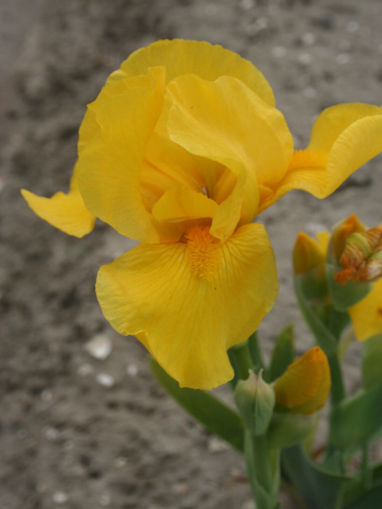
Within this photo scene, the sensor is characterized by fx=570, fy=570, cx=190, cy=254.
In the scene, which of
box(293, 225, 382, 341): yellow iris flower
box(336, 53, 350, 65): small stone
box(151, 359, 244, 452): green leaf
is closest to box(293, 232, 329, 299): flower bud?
box(293, 225, 382, 341): yellow iris flower

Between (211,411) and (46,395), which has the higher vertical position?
(211,411)

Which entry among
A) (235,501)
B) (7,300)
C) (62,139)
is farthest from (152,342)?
(62,139)

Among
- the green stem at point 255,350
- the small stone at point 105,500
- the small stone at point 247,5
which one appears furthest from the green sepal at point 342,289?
the small stone at point 247,5

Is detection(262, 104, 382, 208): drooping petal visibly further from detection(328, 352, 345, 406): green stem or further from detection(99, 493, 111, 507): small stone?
detection(99, 493, 111, 507): small stone

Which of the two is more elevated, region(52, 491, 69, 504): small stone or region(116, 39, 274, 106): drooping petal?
region(116, 39, 274, 106): drooping petal

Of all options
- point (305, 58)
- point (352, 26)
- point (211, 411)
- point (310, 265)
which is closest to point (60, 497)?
point (211, 411)

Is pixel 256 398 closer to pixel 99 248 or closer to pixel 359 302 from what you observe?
pixel 359 302

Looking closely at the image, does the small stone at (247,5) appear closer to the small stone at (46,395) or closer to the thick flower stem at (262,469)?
the small stone at (46,395)
